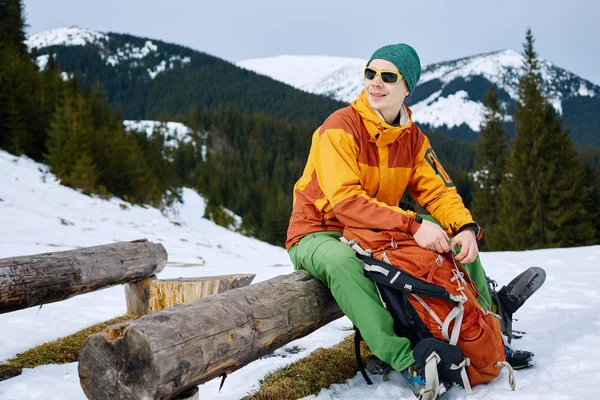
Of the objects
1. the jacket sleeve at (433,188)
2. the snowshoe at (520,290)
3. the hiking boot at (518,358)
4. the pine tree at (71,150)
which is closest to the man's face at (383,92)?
the jacket sleeve at (433,188)

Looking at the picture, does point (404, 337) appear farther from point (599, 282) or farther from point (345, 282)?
point (599, 282)

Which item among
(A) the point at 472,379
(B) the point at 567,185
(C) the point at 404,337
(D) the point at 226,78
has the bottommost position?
(B) the point at 567,185

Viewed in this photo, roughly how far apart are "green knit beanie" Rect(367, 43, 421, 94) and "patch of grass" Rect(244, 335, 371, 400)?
6.69 feet

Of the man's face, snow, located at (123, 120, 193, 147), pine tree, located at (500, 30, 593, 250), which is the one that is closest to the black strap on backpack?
the man's face

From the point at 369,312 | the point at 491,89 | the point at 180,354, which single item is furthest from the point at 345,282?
the point at 491,89

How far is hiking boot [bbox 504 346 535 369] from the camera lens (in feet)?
8.84

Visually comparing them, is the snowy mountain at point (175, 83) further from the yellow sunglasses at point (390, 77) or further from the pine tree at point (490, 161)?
the yellow sunglasses at point (390, 77)

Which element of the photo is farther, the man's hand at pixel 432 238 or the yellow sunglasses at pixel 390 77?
the yellow sunglasses at pixel 390 77

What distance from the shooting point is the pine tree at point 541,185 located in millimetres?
21938

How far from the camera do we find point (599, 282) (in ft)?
17.3

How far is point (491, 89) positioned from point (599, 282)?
92.4 feet

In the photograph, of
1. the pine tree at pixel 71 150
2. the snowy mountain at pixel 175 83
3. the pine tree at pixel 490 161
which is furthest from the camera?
the snowy mountain at pixel 175 83

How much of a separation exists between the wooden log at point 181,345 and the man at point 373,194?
47 cm

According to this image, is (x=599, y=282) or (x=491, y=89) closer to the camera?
(x=599, y=282)
